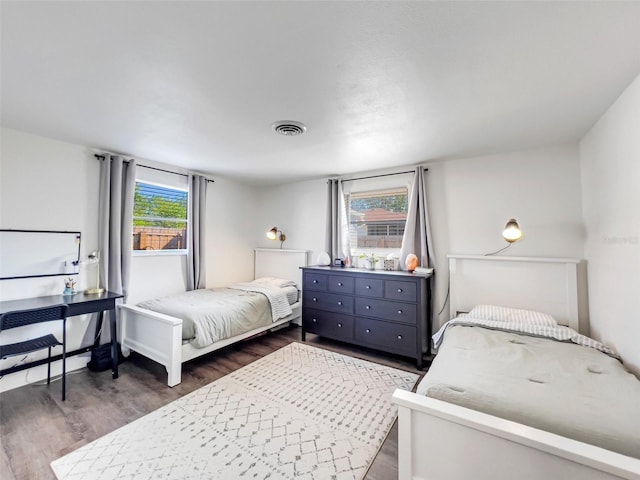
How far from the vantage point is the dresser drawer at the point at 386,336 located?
9.30 feet

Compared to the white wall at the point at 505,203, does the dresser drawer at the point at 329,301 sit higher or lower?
lower

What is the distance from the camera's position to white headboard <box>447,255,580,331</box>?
2.50 metres

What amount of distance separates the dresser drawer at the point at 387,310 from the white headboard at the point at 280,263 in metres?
1.38

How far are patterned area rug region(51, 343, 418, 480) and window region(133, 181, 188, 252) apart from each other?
2075 millimetres

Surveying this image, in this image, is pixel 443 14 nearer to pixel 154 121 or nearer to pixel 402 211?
pixel 154 121

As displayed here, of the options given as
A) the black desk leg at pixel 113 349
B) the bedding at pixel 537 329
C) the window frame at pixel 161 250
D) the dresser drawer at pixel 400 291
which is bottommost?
the black desk leg at pixel 113 349

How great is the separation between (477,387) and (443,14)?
178 centimetres

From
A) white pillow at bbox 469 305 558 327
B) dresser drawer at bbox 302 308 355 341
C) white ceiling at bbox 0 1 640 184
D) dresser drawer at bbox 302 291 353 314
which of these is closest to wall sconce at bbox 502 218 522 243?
white pillow at bbox 469 305 558 327

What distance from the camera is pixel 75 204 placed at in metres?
2.82

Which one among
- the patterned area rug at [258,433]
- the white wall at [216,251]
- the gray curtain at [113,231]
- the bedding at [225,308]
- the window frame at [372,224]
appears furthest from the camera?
the window frame at [372,224]

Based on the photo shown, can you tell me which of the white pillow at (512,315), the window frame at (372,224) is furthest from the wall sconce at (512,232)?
the window frame at (372,224)

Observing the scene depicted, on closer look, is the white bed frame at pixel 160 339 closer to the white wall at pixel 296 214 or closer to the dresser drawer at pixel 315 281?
the dresser drawer at pixel 315 281

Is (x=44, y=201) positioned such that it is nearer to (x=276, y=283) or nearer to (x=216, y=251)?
(x=216, y=251)

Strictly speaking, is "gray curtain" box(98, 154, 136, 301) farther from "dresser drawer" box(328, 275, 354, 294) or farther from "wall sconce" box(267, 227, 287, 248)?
"dresser drawer" box(328, 275, 354, 294)
